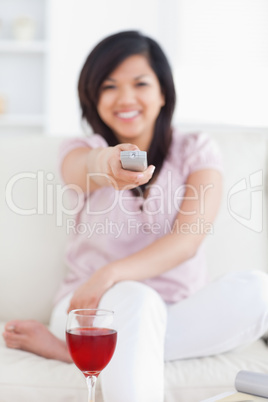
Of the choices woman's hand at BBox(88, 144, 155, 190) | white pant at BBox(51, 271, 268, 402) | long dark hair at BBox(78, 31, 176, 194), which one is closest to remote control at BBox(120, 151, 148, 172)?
woman's hand at BBox(88, 144, 155, 190)

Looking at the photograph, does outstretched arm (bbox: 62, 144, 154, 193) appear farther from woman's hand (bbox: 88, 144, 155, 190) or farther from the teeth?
the teeth

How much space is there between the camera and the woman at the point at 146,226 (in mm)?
1248

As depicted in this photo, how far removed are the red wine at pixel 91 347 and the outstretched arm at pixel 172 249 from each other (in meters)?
0.42

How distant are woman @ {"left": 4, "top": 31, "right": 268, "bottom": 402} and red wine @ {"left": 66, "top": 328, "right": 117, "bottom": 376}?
0.31 m

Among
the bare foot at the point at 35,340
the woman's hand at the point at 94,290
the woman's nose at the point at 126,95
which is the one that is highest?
the woman's nose at the point at 126,95

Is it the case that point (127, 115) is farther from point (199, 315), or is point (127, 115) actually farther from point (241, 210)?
point (199, 315)

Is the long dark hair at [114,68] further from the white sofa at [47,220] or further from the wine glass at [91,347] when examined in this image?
the wine glass at [91,347]

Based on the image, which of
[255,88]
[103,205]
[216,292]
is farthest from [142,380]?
[255,88]

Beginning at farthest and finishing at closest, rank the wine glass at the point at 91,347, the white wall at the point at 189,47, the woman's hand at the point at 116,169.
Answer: the white wall at the point at 189,47
the woman's hand at the point at 116,169
the wine glass at the point at 91,347

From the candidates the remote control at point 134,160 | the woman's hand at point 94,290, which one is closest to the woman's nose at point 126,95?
the woman's hand at point 94,290

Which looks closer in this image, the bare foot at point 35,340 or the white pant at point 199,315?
the white pant at point 199,315

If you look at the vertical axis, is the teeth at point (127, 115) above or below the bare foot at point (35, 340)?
above

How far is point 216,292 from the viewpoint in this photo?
1.27 metres

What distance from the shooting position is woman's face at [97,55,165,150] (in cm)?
158
